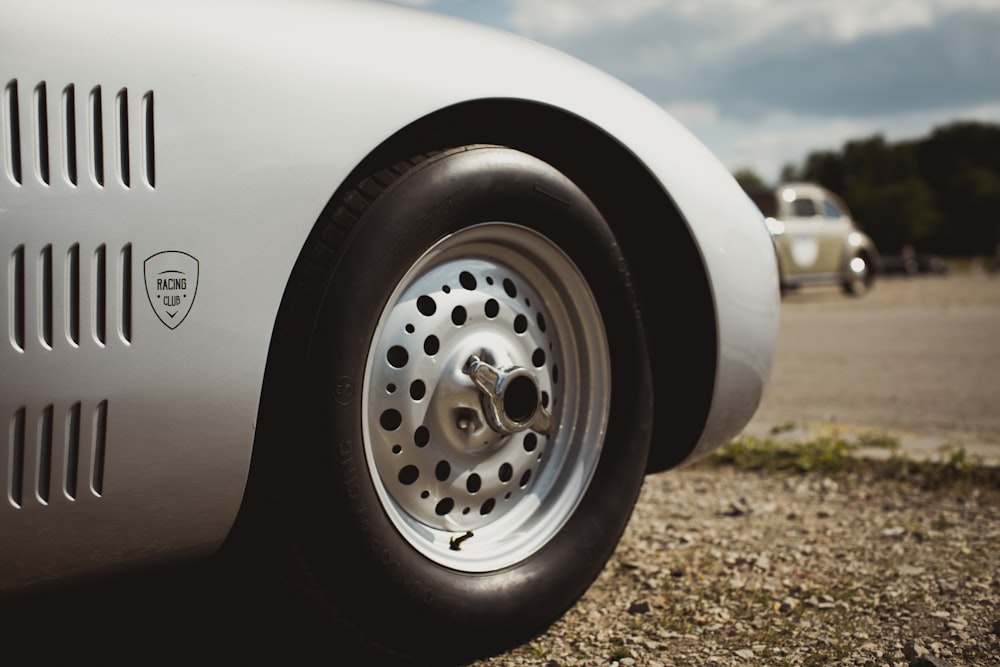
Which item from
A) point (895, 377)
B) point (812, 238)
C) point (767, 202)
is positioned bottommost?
point (895, 377)

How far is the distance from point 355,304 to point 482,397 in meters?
0.34

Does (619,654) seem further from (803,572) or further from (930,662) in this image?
(803,572)

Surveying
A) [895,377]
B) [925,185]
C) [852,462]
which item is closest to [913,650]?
[852,462]

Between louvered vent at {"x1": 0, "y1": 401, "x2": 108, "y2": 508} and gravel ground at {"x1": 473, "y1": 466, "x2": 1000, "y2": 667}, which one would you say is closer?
louvered vent at {"x1": 0, "y1": 401, "x2": 108, "y2": 508}

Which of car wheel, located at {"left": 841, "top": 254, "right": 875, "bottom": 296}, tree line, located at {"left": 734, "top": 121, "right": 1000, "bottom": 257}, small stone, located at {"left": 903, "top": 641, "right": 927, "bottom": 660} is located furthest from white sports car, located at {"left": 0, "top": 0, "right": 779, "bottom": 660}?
tree line, located at {"left": 734, "top": 121, "right": 1000, "bottom": 257}

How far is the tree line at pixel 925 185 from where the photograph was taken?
7675 centimetres

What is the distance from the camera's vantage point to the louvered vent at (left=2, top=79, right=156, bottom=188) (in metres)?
1.19

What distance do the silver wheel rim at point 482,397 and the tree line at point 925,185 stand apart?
69.1 m

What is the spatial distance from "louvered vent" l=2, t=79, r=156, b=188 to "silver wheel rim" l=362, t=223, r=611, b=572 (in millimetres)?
488

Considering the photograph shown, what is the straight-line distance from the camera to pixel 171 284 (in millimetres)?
1292

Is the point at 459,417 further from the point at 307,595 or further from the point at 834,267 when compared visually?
the point at 834,267

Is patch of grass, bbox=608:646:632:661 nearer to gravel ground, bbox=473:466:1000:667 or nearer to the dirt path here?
gravel ground, bbox=473:466:1000:667

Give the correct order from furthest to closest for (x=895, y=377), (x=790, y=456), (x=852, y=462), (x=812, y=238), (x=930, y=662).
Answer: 1. (x=812, y=238)
2. (x=895, y=377)
3. (x=790, y=456)
4. (x=852, y=462)
5. (x=930, y=662)

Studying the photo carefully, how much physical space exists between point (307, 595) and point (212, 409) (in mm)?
372
